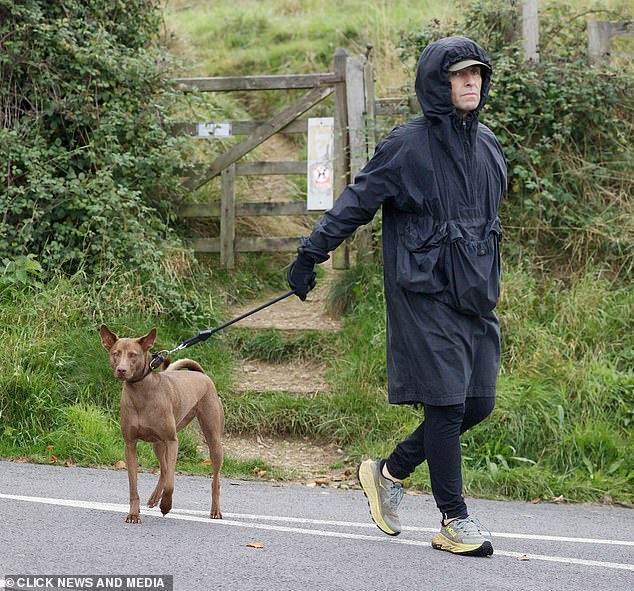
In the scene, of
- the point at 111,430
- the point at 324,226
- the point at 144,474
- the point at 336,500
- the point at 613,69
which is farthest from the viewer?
A: the point at 613,69

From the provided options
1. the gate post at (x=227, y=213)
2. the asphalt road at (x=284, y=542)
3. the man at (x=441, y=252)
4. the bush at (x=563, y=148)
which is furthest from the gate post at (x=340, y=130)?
the man at (x=441, y=252)

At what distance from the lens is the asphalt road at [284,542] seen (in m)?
4.36

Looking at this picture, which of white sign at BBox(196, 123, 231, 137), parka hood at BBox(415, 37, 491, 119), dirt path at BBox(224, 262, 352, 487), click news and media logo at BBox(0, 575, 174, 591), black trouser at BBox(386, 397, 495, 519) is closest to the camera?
click news and media logo at BBox(0, 575, 174, 591)

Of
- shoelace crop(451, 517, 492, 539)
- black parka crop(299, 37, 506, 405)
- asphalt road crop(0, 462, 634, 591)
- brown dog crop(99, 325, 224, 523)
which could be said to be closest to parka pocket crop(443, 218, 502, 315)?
black parka crop(299, 37, 506, 405)

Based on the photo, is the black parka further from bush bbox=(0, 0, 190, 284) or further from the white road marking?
bush bbox=(0, 0, 190, 284)

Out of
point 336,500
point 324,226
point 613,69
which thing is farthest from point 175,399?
point 613,69

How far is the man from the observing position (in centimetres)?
473

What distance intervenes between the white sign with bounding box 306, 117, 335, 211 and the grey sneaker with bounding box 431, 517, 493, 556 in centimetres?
593

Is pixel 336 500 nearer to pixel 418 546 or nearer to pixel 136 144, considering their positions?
pixel 418 546

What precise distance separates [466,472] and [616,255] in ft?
11.4

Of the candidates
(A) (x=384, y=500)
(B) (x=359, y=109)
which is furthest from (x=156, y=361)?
(B) (x=359, y=109)

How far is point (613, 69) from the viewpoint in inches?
410

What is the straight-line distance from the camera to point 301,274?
493cm

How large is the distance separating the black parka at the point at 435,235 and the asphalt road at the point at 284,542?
821 millimetres
